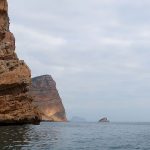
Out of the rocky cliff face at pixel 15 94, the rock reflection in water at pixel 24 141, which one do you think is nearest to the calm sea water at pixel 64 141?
the rock reflection in water at pixel 24 141

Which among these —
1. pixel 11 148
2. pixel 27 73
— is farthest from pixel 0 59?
pixel 11 148

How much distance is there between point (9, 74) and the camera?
309 ft

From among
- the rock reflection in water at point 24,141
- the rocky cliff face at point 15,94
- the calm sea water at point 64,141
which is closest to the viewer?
the rock reflection in water at point 24,141

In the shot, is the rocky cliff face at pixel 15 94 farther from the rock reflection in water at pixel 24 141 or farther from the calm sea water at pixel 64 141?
the rock reflection in water at pixel 24 141

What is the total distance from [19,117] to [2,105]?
5394 mm

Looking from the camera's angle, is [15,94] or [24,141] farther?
[15,94]

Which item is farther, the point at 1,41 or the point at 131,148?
the point at 1,41

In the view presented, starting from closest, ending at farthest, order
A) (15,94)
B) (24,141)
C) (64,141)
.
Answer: (24,141), (64,141), (15,94)

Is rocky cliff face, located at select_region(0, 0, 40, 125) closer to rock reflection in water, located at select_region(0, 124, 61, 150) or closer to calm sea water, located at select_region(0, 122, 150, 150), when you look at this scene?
calm sea water, located at select_region(0, 122, 150, 150)

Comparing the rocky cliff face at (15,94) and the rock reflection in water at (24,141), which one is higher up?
→ the rocky cliff face at (15,94)

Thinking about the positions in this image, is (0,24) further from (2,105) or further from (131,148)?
(131,148)

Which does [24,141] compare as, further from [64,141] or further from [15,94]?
[15,94]

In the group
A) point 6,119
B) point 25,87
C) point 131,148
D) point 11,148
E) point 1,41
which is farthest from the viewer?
point 1,41

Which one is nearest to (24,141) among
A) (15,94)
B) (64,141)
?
(64,141)
